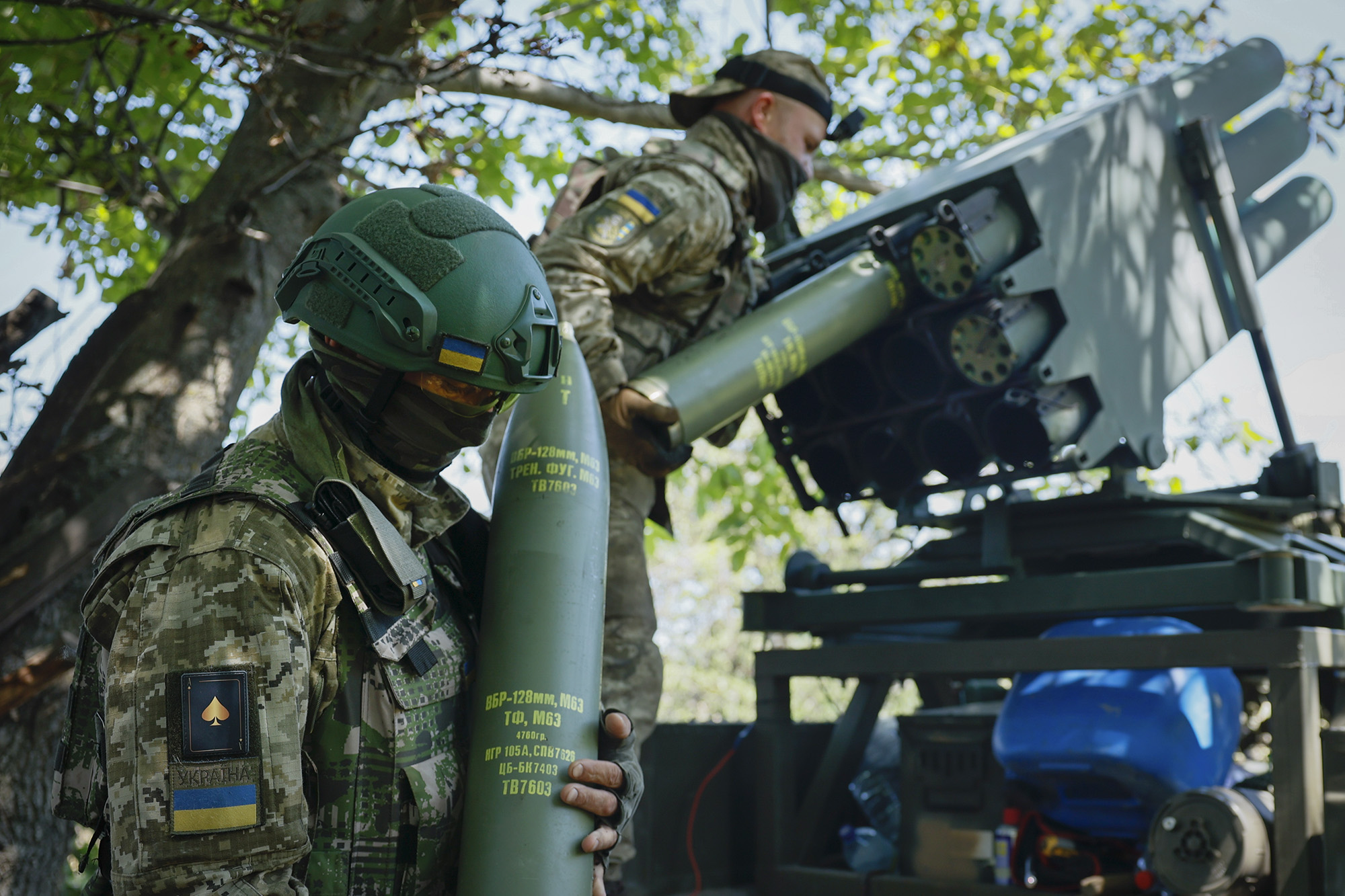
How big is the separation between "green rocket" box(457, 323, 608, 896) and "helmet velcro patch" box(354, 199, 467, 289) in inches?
24.6

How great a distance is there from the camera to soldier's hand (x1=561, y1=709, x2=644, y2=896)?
2.00m


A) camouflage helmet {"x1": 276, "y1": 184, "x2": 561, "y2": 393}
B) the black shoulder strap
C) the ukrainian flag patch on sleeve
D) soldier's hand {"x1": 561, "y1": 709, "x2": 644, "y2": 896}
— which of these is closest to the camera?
the ukrainian flag patch on sleeve

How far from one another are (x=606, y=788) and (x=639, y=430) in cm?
123

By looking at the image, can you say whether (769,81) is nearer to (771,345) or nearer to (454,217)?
(771,345)

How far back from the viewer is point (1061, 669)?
339 centimetres

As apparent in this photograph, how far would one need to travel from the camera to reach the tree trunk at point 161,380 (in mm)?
3375

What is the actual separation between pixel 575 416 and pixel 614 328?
958 millimetres

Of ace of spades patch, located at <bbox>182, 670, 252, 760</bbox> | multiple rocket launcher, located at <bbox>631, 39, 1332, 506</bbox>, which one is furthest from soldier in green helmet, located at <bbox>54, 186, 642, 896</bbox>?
multiple rocket launcher, located at <bbox>631, 39, 1332, 506</bbox>

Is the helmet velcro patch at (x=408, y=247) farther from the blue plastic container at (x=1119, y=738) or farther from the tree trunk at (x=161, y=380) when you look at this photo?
the blue plastic container at (x=1119, y=738)

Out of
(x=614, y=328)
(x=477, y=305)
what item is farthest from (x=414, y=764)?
(x=614, y=328)

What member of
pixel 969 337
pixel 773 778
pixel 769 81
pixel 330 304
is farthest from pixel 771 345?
pixel 330 304

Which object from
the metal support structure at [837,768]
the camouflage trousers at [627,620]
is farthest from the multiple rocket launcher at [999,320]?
the metal support structure at [837,768]

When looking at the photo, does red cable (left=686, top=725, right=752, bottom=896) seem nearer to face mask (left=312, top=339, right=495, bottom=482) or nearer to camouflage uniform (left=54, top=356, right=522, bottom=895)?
camouflage uniform (left=54, top=356, right=522, bottom=895)

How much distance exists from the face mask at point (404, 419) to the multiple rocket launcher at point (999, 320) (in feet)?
3.94
